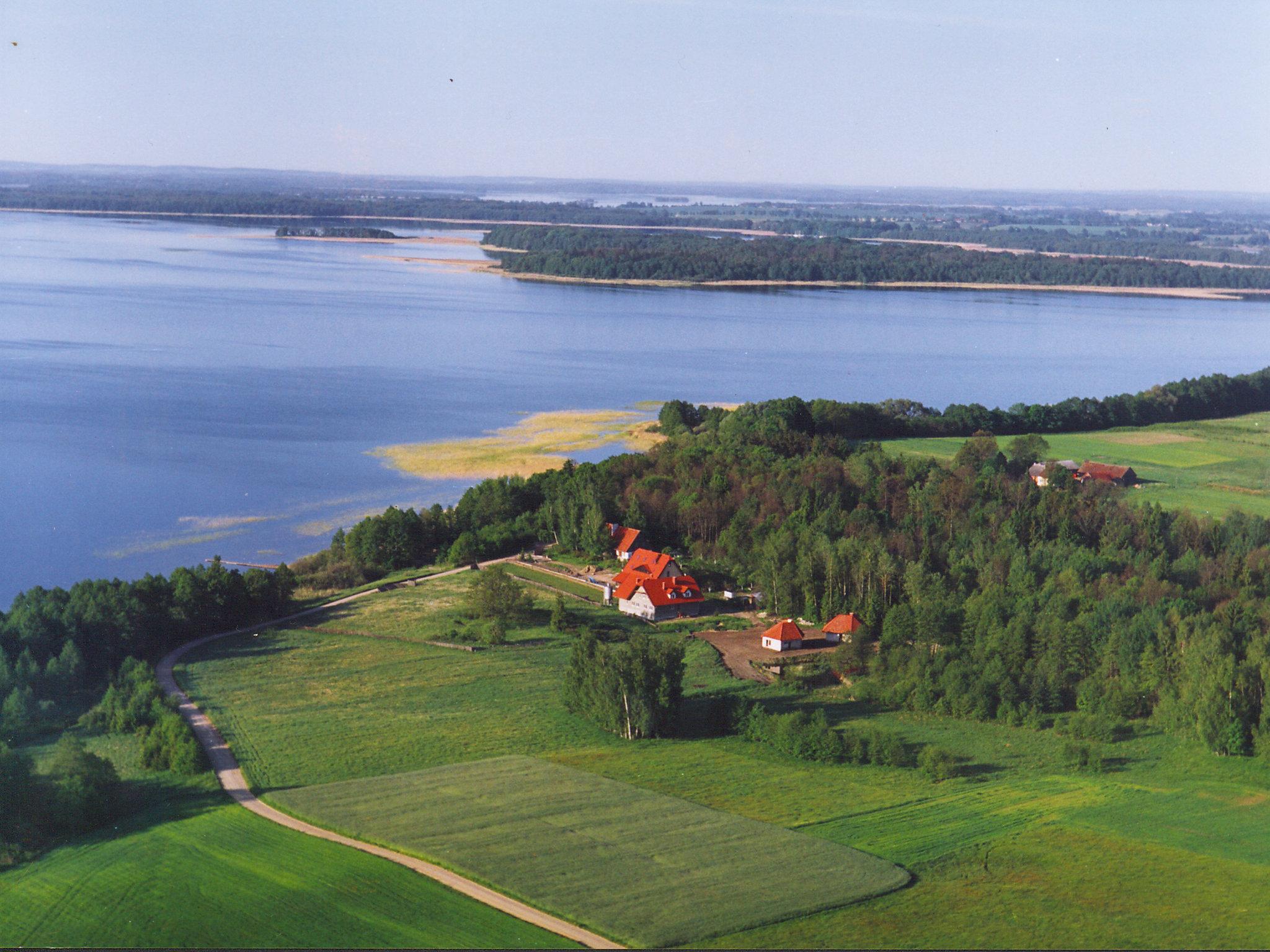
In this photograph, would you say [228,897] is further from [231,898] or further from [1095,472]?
[1095,472]

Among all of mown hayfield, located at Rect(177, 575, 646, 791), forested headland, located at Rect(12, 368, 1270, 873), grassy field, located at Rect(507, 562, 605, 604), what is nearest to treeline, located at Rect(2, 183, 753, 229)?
forested headland, located at Rect(12, 368, 1270, 873)

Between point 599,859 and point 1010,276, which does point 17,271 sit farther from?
point 599,859

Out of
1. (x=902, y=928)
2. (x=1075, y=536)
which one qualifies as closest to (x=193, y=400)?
(x=1075, y=536)

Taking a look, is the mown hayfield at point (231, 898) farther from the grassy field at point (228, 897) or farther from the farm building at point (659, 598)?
the farm building at point (659, 598)

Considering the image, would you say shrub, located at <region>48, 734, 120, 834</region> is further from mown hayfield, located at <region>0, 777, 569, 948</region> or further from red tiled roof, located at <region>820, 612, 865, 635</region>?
red tiled roof, located at <region>820, 612, 865, 635</region>

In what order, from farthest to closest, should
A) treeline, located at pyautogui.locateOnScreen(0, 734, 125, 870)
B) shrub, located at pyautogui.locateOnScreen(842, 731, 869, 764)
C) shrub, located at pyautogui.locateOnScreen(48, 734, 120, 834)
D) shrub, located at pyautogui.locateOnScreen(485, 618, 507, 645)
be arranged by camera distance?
shrub, located at pyautogui.locateOnScreen(485, 618, 507, 645), shrub, located at pyautogui.locateOnScreen(842, 731, 869, 764), shrub, located at pyautogui.locateOnScreen(48, 734, 120, 834), treeline, located at pyautogui.locateOnScreen(0, 734, 125, 870)

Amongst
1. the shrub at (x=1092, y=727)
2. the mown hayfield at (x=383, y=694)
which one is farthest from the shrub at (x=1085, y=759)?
the mown hayfield at (x=383, y=694)

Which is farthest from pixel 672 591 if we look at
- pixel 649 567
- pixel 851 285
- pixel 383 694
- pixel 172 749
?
pixel 851 285
